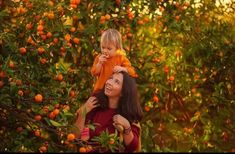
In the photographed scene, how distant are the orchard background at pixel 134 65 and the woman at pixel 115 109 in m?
0.20

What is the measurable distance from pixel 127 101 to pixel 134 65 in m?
1.69

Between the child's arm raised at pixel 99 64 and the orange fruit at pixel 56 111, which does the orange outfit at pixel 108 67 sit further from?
the orange fruit at pixel 56 111

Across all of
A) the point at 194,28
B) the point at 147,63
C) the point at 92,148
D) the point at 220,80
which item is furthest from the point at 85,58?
the point at 92,148

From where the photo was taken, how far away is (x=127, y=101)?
399 centimetres

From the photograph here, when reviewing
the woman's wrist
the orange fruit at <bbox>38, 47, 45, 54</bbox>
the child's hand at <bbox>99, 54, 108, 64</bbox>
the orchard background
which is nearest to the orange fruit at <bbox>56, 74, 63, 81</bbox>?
the orchard background

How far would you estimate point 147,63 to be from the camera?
245 inches

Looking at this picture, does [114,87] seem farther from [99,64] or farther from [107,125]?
[99,64]

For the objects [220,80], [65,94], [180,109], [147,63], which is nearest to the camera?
[65,94]

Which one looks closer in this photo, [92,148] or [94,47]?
[92,148]

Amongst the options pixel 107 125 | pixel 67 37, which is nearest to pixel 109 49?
pixel 67 37

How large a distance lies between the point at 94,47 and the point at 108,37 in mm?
835

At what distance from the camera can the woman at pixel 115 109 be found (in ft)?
12.8

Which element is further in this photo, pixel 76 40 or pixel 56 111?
pixel 76 40

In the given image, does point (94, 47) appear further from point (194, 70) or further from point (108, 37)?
point (194, 70)
